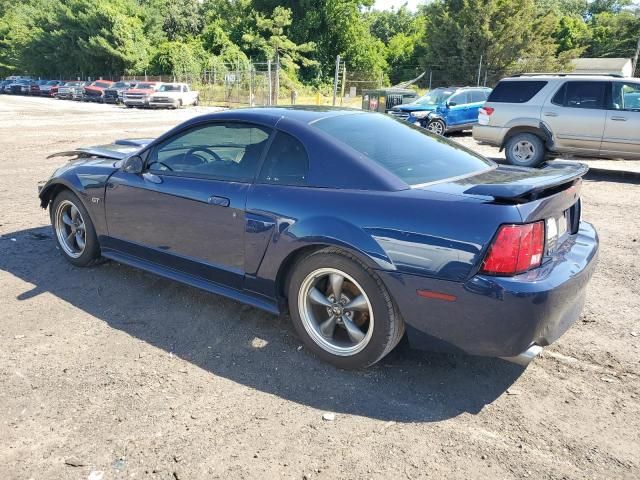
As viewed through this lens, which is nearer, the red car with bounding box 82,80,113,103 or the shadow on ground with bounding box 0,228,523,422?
the shadow on ground with bounding box 0,228,523,422

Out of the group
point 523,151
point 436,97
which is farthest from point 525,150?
point 436,97

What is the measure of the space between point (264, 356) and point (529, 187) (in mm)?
1858

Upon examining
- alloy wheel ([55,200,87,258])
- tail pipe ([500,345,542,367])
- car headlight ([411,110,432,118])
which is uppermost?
car headlight ([411,110,432,118])

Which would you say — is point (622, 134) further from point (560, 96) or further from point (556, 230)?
point (556, 230)

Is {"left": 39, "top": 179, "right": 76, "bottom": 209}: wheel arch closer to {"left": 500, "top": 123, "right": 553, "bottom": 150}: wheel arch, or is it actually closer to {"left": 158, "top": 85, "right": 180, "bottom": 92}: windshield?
{"left": 500, "top": 123, "right": 553, "bottom": 150}: wheel arch

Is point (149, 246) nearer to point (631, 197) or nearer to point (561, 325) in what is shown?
point (561, 325)

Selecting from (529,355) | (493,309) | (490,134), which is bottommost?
(529,355)

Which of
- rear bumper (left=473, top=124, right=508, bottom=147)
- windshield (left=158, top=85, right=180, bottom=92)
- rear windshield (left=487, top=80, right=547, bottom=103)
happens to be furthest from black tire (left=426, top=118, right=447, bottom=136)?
windshield (left=158, top=85, right=180, bottom=92)

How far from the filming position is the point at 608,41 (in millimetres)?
61906

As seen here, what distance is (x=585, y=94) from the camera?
9.54 metres

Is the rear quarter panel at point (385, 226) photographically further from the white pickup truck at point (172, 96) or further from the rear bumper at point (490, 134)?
the white pickup truck at point (172, 96)

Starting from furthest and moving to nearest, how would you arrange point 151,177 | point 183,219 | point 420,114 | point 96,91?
point 96,91 → point 420,114 → point 151,177 → point 183,219

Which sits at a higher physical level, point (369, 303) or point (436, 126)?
point (436, 126)

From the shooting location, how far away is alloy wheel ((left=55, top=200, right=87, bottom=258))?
4574 mm
